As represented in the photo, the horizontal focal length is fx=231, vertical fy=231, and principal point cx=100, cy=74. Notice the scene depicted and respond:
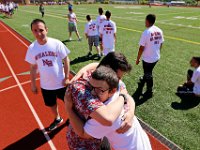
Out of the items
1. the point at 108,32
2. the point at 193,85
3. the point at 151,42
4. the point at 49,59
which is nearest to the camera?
the point at 49,59

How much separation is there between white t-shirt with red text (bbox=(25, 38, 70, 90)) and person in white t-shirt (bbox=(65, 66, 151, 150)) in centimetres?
247

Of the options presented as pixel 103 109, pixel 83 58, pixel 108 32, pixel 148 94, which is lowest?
pixel 148 94

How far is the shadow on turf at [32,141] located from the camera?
5262 mm

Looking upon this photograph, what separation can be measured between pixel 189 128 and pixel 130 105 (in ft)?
11.6

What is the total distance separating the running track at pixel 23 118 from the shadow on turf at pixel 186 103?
1599 millimetres

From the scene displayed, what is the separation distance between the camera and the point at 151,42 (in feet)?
21.4

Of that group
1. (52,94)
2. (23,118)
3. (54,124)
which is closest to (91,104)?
(52,94)

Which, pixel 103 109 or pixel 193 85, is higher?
pixel 103 109

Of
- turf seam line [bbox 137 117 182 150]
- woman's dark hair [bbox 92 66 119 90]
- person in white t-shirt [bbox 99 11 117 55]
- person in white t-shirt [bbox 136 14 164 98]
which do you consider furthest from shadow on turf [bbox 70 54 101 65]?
woman's dark hair [bbox 92 66 119 90]

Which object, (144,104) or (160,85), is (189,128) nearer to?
(144,104)

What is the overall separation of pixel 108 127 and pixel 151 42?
15.5 feet

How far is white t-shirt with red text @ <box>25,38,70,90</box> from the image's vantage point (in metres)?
4.79

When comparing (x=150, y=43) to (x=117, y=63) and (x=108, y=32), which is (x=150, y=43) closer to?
(x=108, y=32)

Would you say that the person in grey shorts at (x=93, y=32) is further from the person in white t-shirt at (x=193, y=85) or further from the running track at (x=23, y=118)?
the person in white t-shirt at (x=193, y=85)
